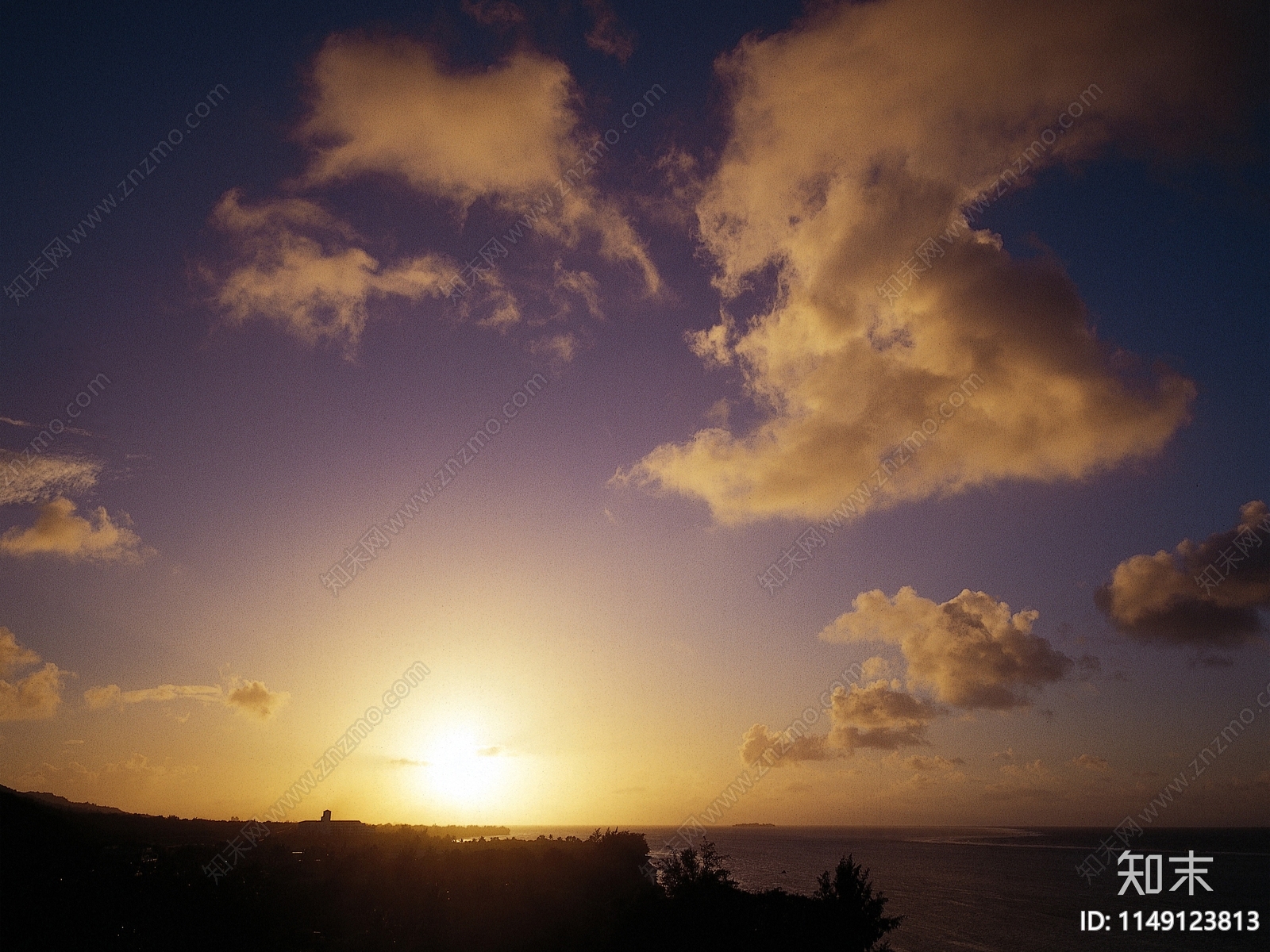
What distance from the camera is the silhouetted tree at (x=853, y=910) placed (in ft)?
166

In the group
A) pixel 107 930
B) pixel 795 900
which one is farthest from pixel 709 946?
pixel 107 930

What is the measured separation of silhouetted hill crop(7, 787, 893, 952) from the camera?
45.1m

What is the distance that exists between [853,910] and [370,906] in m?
40.7

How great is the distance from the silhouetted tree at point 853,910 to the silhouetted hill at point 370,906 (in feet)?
0.35

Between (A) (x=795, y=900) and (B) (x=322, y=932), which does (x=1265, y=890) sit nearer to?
(A) (x=795, y=900)

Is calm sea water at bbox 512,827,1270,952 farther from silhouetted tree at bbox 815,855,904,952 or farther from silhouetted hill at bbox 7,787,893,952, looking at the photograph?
silhouetted hill at bbox 7,787,893,952

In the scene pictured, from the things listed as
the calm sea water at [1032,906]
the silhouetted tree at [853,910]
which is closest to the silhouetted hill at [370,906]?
the silhouetted tree at [853,910]

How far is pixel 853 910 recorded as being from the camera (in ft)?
170

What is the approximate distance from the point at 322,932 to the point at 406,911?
9211 millimetres

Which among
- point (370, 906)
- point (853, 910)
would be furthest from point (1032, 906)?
point (370, 906)

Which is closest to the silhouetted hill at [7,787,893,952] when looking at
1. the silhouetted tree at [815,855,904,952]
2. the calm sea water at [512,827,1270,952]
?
the silhouetted tree at [815,855,904,952]

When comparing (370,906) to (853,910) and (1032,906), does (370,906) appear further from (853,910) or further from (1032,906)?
(1032,906)

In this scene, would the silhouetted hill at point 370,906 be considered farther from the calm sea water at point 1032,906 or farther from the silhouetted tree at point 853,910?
the calm sea water at point 1032,906

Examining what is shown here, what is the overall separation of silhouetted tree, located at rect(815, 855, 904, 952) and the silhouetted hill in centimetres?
11
